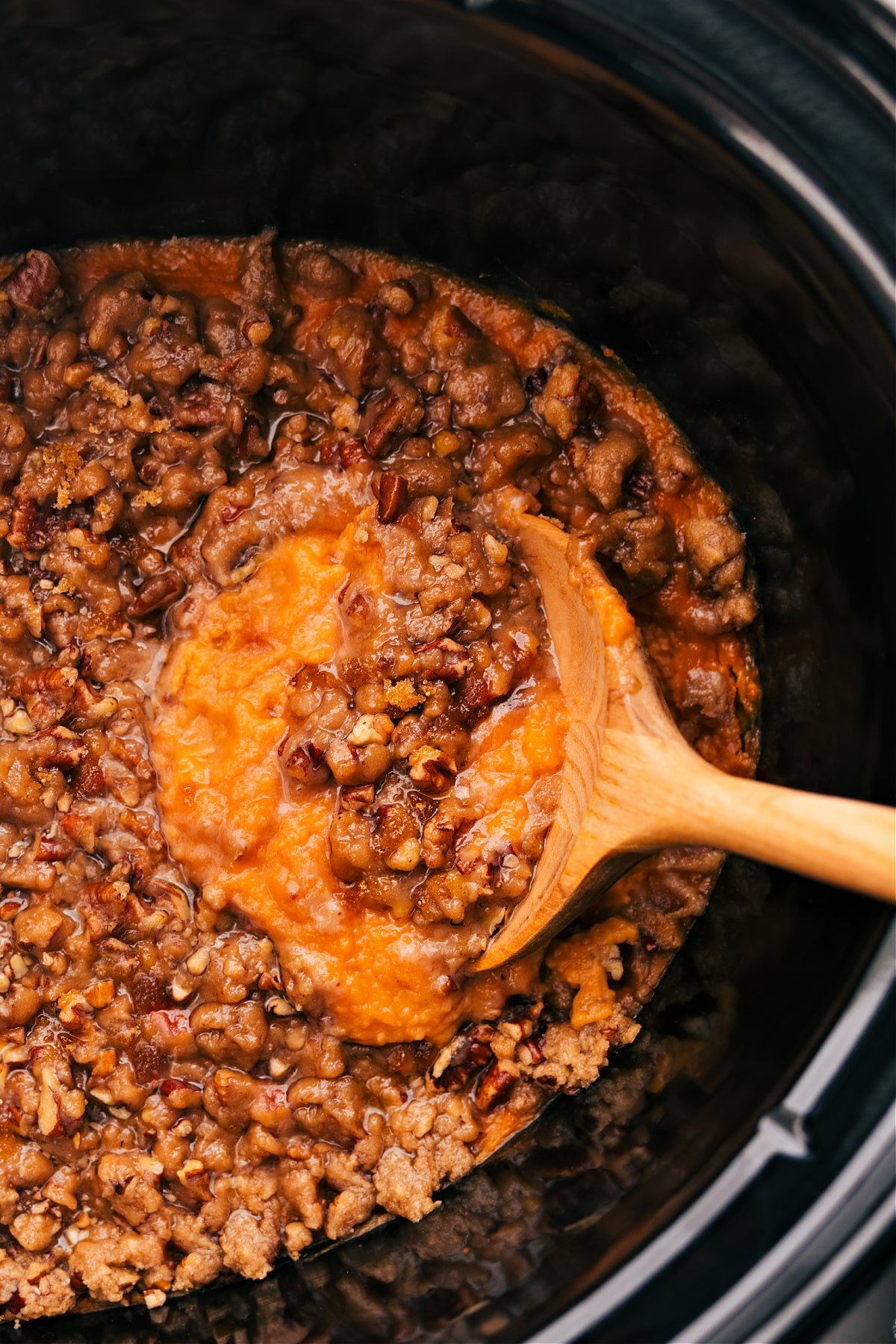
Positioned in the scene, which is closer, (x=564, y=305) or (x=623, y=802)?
(x=623, y=802)

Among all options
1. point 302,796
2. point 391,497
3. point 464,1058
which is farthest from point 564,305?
point 464,1058

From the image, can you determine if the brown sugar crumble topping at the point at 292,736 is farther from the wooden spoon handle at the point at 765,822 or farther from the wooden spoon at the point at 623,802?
the wooden spoon handle at the point at 765,822

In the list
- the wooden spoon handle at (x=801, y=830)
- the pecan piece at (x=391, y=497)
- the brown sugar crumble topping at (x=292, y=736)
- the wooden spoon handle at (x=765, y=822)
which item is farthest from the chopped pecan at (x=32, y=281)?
the wooden spoon handle at (x=801, y=830)

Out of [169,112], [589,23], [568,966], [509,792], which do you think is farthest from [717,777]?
[169,112]

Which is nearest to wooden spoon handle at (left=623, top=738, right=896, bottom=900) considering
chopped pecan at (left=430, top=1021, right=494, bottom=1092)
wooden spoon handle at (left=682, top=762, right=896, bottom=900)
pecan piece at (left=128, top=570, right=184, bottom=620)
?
wooden spoon handle at (left=682, top=762, right=896, bottom=900)

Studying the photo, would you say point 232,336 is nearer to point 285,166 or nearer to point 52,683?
point 285,166

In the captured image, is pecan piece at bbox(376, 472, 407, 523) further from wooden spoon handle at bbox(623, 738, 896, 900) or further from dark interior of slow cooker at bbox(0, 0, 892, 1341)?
wooden spoon handle at bbox(623, 738, 896, 900)

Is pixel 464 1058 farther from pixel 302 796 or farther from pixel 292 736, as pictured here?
pixel 292 736
